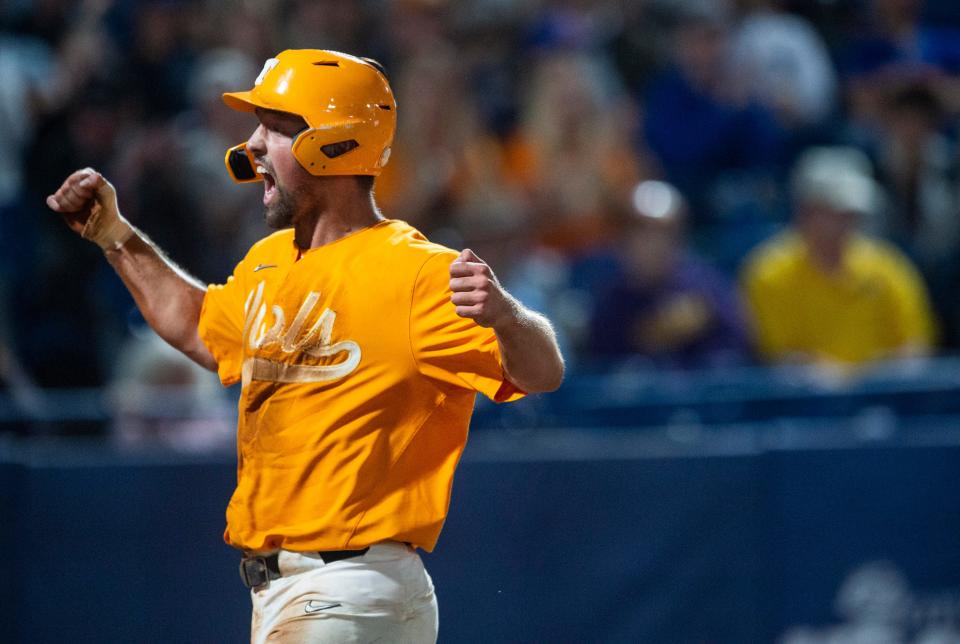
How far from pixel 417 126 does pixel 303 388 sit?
182 inches

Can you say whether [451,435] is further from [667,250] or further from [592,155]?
[592,155]

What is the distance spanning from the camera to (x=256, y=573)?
3.62m

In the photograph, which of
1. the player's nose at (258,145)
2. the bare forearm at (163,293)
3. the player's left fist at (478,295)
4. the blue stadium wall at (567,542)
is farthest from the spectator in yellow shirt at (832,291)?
the player's left fist at (478,295)

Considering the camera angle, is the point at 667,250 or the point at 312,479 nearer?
the point at 312,479

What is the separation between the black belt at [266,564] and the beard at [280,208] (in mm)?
815

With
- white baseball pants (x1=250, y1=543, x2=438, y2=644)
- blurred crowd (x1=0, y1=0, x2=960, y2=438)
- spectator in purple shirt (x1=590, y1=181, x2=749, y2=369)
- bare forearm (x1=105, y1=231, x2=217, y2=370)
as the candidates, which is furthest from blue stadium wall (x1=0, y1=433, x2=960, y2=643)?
white baseball pants (x1=250, y1=543, x2=438, y2=644)

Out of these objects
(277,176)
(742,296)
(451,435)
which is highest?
(277,176)

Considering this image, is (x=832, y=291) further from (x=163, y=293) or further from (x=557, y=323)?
(x=163, y=293)

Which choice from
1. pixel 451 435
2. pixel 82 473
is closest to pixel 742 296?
pixel 82 473

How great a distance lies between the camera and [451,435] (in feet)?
12.0

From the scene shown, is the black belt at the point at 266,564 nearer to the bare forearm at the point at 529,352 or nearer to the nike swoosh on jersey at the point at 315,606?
the nike swoosh on jersey at the point at 315,606

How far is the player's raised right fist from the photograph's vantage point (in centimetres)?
395

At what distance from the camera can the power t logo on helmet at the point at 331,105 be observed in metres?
3.55

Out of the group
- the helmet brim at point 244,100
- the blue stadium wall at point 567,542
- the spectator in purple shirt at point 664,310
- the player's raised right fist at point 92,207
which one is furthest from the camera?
the spectator in purple shirt at point 664,310
